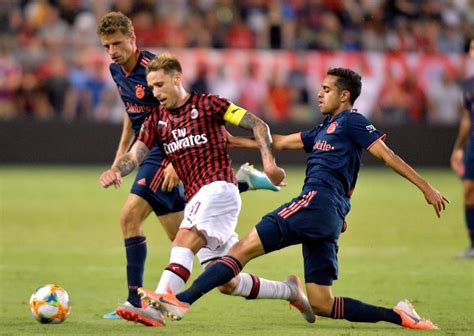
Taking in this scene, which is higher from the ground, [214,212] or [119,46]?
[119,46]

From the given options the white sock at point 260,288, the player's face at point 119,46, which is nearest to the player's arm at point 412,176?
the white sock at point 260,288

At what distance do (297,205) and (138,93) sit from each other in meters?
1.91

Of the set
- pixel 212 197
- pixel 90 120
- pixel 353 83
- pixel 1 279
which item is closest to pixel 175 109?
pixel 212 197

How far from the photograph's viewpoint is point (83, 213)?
17.4 m

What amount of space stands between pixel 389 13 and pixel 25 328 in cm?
2007

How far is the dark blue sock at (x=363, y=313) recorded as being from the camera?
796cm

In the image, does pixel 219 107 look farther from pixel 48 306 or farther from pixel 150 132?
pixel 48 306

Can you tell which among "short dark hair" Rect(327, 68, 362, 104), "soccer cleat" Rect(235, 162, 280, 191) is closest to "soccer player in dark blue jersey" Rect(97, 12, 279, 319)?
"soccer cleat" Rect(235, 162, 280, 191)

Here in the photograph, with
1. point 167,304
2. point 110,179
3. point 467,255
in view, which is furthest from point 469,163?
point 167,304

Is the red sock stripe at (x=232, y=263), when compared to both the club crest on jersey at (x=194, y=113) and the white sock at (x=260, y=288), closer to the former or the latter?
the white sock at (x=260, y=288)

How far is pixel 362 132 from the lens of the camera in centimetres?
790

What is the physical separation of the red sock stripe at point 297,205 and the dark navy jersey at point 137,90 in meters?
1.76

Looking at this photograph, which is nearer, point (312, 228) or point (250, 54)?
point (312, 228)

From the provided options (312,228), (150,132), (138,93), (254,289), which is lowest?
(254,289)
